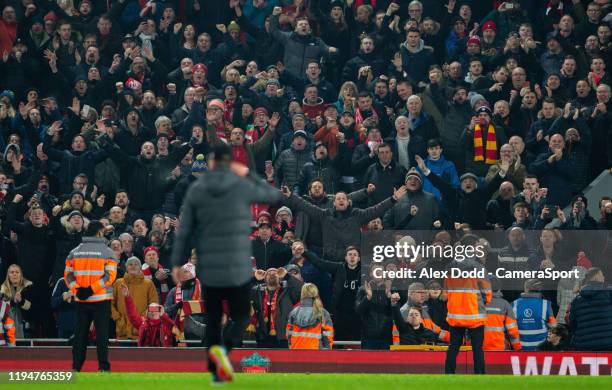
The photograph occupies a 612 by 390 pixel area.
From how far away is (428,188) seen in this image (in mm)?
21953

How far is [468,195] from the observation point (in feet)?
69.8

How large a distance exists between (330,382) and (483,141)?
29.7 ft

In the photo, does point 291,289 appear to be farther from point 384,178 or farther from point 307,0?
point 307,0

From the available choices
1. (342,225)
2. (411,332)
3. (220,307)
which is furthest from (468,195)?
(220,307)

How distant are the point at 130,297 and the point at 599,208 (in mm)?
7315

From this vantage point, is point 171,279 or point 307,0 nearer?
point 171,279

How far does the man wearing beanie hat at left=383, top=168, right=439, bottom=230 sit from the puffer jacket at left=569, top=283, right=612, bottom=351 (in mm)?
3353

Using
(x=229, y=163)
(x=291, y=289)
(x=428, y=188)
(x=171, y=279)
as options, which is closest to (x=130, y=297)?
(x=171, y=279)

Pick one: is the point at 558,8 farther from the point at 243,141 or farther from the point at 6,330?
the point at 6,330

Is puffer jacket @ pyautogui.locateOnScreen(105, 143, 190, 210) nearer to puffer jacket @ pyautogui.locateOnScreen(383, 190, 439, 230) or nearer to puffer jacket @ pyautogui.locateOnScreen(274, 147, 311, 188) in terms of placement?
puffer jacket @ pyautogui.locateOnScreen(274, 147, 311, 188)

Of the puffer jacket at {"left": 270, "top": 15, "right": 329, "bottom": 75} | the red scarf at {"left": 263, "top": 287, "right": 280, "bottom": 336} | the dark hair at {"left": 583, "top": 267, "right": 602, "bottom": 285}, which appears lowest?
the red scarf at {"left": 263, "top": 287, "right": 280, "bottom": 336}

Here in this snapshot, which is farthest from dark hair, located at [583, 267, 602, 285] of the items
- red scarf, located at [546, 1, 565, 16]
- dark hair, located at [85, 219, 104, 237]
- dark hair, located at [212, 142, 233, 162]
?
dark hair, located at [212, 142, 233, 162]

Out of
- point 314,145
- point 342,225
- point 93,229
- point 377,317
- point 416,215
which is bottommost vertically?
point 377,317

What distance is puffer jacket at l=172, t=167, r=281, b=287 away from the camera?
1170 cm
